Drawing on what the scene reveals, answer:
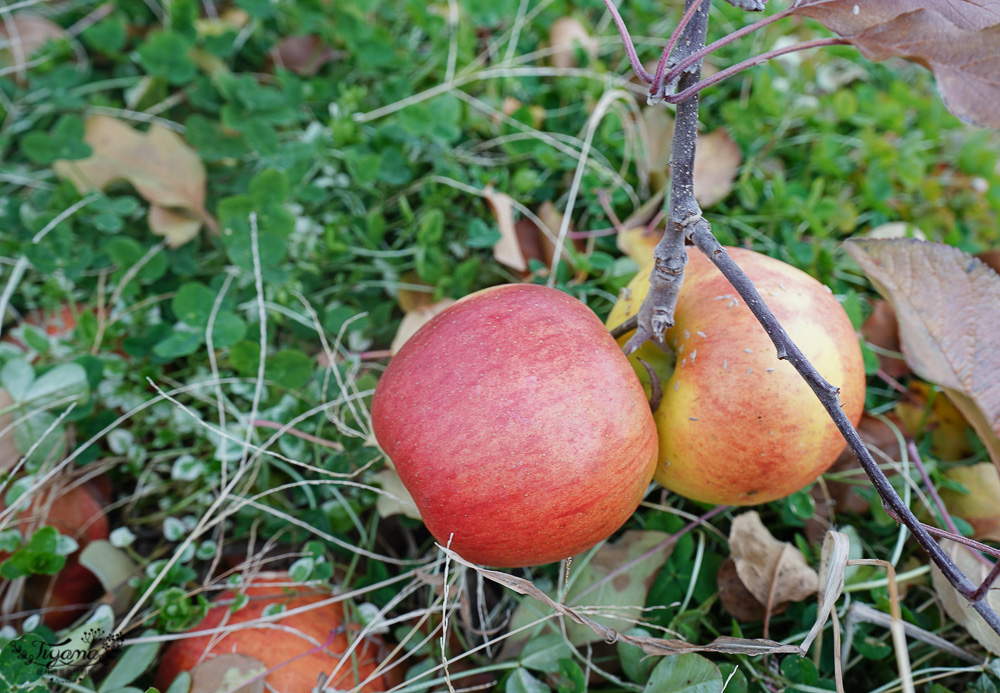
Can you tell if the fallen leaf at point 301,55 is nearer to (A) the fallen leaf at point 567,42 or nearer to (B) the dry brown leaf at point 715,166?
(A) the fallen leaf at point 567,42

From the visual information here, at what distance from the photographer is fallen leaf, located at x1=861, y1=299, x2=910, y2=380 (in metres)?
1.43

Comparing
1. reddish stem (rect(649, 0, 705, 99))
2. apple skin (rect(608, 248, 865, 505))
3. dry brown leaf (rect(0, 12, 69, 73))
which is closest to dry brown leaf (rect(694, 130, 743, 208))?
apple skin (rect(608, 248, 865, 505))

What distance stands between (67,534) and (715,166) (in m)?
1.57

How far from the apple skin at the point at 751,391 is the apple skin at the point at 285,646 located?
0.60 metres

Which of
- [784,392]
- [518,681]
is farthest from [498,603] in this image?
[784,392]

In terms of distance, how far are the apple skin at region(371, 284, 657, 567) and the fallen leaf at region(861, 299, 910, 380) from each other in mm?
813

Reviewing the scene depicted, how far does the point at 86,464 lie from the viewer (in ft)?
4.04

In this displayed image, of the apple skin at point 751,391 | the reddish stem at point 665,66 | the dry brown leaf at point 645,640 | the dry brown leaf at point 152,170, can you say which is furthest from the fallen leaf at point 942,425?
the dry brown leaf at point 152,170

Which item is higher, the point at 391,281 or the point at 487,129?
the point at 487,129

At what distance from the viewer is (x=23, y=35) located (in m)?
1.71

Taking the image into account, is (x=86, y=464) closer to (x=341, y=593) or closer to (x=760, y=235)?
(x=341, y=593)

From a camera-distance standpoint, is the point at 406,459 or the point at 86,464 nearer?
the point at 406,459

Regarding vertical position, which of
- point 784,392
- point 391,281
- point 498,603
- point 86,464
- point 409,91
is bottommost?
point 498,603

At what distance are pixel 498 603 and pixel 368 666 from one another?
255mm
